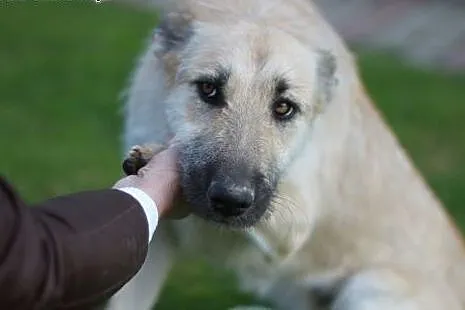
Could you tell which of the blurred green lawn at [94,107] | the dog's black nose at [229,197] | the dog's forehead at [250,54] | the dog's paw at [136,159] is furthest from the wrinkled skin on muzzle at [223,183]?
the blurred green lawn at [94,107]

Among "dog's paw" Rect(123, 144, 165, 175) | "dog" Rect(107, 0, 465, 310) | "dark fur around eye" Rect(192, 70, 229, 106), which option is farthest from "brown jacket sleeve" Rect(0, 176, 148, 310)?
"dark fur around eye" Rect(192, 70, 229, 106)

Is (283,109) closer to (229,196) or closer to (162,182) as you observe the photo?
(229,196)

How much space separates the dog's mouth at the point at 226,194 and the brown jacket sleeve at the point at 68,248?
1.32 feet

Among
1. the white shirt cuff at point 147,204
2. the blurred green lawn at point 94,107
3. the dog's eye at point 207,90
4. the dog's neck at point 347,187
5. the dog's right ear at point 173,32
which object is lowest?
the blurred green lawn at point 94,107

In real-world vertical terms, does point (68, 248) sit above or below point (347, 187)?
above

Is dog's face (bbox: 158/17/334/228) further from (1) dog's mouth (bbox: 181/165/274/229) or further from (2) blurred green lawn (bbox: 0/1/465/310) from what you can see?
(2) blurred green lawn (bbox: 0/1/465/310)

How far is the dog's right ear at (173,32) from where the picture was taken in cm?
386

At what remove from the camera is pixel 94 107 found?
6324mm

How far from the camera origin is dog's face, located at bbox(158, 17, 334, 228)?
3.59 m

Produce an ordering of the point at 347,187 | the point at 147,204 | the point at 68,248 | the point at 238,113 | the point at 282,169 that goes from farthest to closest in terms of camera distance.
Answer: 1. the point at 347,187
2. the point at 282,169
3. the point at 238,113
4. the point at 147,204
5. the point at 68,248

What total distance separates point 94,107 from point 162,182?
291 centimetres

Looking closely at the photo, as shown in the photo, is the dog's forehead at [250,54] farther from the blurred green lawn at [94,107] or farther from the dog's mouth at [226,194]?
the blurred green lawn at [94,107]

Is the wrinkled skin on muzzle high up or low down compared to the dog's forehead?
down

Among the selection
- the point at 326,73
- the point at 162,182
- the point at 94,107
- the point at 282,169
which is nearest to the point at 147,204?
the point at 162,182
